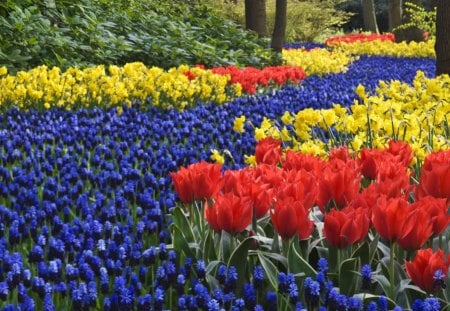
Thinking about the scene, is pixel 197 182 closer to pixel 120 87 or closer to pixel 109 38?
pixel 120 87

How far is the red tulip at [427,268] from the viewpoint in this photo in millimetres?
2193

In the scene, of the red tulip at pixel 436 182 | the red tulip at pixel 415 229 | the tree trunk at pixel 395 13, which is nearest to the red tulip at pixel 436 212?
the red tulip at pixel 415 229

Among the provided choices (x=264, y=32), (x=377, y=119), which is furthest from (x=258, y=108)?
(x=264, y=32)

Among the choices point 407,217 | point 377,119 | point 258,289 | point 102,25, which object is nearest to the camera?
point 407,217

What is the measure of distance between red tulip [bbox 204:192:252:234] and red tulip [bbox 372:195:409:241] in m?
0.44

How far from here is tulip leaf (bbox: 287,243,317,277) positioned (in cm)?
261

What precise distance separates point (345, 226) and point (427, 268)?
12.7 inches

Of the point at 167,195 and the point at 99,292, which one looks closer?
the point at 99,292

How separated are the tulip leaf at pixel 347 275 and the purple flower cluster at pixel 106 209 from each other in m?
0.14

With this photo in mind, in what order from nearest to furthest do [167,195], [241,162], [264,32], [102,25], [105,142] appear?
[167,195]
[241,162]
[105,142]
[102,25]
[264,32]

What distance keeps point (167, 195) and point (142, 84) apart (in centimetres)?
453

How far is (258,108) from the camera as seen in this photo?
761cm

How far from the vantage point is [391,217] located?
2.36 meters

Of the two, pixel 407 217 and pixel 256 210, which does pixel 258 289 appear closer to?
pixel 256 210
